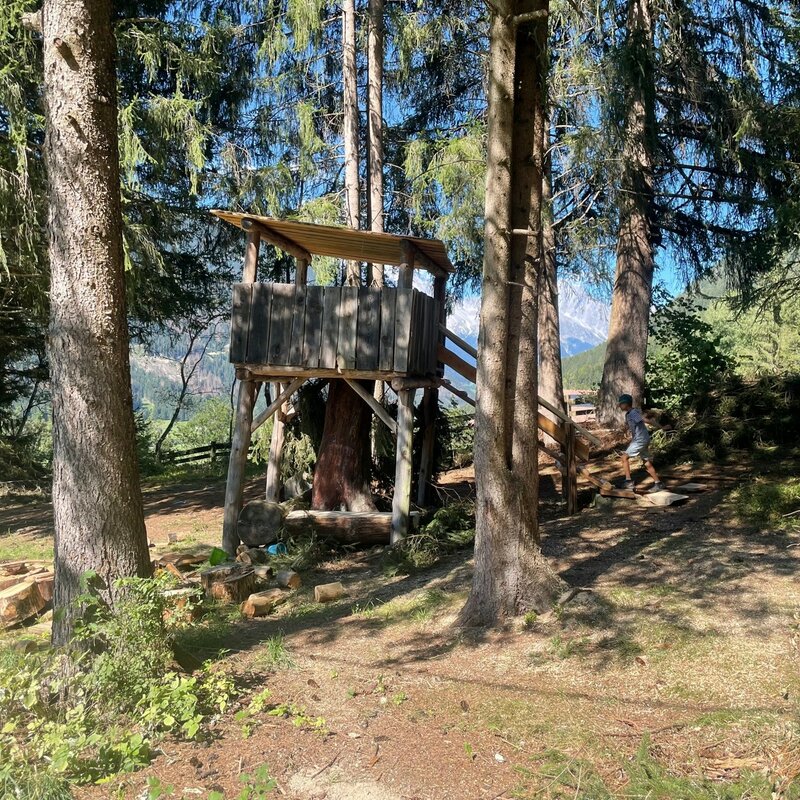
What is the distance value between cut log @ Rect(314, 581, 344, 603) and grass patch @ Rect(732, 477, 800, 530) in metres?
4.80

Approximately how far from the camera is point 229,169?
49.5 ft

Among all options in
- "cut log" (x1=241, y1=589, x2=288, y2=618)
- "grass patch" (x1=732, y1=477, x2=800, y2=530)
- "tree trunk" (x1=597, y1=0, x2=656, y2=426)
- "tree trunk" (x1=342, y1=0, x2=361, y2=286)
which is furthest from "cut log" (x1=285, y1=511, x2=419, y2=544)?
"tree trunk" (x1=597, y1=0, x2=656, y2=426)

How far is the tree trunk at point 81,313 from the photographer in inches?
205

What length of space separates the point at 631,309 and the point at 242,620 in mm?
10781

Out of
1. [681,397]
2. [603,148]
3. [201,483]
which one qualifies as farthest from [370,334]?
[201,483]

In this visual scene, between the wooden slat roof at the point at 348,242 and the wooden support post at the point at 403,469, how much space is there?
6.40 feet

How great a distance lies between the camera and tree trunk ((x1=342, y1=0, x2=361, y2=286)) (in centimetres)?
1470

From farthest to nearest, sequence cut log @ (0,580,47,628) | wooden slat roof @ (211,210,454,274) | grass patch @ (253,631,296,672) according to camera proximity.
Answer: wooden slat roof @ (211,210,454,274) → cut log @ (0,580,47,628) → grass patch @ (253,631,296,672)

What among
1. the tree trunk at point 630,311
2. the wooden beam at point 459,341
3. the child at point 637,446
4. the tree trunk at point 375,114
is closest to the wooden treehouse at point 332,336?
the wooden beam at point 459,341

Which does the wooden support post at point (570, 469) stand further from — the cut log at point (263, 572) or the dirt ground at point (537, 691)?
the cut log at point (263, 572)

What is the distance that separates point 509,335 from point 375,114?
10.5 metres

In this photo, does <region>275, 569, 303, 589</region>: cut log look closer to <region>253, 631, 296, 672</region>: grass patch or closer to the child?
<region>253, 631, 296, 672</region>: grass patch

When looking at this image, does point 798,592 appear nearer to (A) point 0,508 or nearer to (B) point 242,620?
(B) point 242,620

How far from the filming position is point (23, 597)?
23.5 feet
